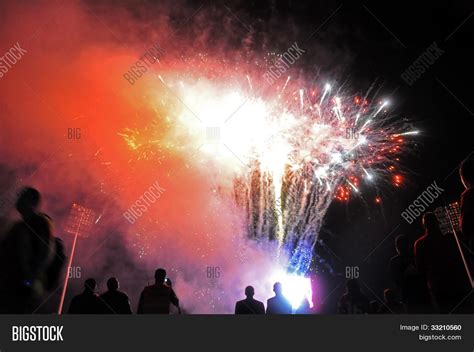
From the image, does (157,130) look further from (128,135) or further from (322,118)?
(322,118)

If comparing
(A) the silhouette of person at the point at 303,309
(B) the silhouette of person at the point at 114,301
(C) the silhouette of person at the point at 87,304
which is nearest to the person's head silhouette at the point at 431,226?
(A) the silhouette of person at the point at 303,309

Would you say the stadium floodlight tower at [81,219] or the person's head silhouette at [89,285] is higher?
the stadium floodlight tower at [81,219]

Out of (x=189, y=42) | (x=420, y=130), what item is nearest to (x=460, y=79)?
(x=420, y=130)

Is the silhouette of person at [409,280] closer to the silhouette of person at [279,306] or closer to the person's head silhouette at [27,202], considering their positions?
the silhouette of person at [279,306]

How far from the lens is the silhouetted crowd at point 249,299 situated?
11.8 ft

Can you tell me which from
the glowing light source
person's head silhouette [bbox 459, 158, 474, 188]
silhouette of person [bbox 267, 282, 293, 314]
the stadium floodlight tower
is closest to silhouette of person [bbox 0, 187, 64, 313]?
silhouette of person [bbox 267, 282, 293, 314]

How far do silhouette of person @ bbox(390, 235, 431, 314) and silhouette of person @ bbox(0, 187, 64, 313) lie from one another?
361 centimetres

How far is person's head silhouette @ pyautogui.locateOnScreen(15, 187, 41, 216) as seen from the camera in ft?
12.5

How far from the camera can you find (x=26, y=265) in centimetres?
359

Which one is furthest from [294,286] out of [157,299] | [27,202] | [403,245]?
[27,202]

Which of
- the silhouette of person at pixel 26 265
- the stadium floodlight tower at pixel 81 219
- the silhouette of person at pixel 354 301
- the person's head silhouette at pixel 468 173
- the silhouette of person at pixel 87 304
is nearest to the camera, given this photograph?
the silhouette of person at pixel 26 265

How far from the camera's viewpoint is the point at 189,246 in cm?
1365

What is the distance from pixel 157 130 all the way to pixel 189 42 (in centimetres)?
259

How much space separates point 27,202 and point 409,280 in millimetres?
4058
